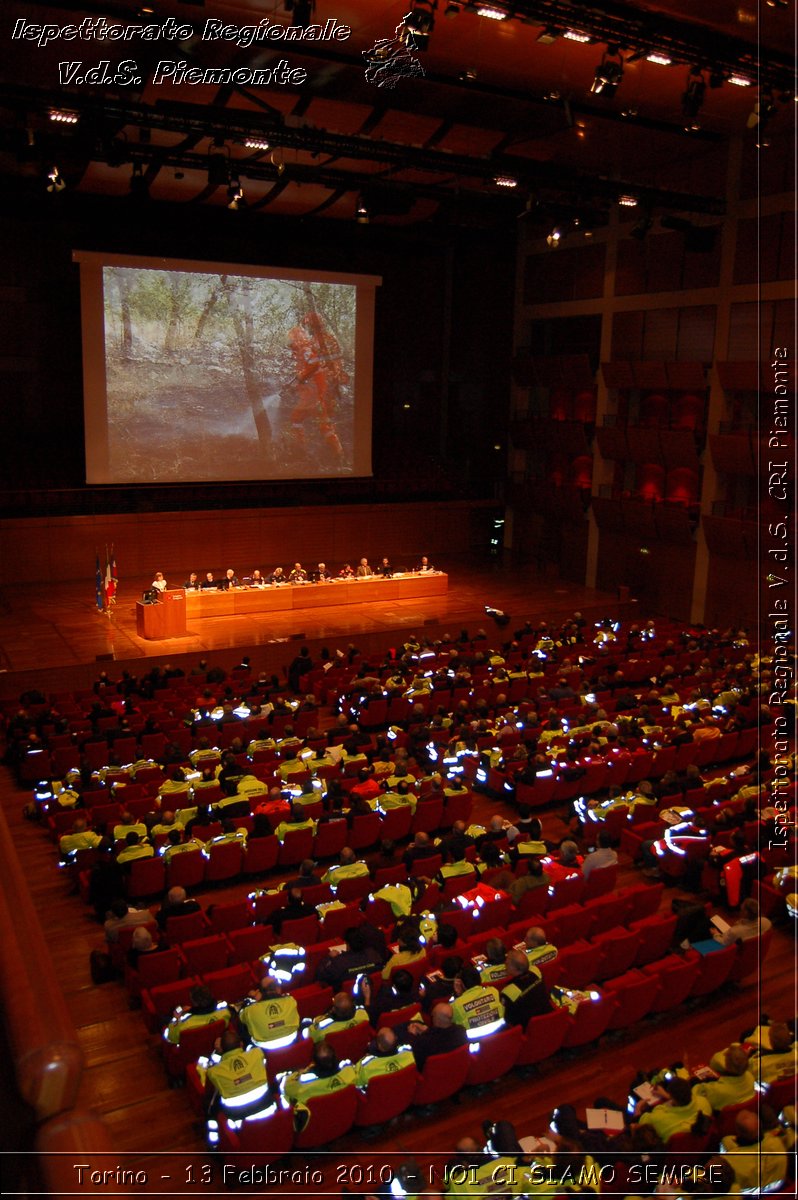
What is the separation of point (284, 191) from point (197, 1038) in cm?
1919

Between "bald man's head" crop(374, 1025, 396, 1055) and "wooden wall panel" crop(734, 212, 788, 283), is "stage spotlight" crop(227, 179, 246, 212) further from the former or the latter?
"bald man's head" crop(374, 1025, 396, 1055)

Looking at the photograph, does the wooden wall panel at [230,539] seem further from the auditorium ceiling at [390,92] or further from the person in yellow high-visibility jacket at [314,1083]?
the person in yellow high-visibility jacket at [314,1083]

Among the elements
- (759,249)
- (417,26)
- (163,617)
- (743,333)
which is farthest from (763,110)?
(163,617)

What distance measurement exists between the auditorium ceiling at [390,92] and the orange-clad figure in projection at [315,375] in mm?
3444

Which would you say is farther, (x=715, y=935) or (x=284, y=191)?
(x=284, y=191)

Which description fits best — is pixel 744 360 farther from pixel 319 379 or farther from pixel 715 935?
pixel 715 935

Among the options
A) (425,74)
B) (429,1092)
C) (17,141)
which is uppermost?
(425,74)

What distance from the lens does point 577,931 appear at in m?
7.54

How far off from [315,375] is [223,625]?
27.4 feet

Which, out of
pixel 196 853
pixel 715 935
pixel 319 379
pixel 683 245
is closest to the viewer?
pixel 715 935

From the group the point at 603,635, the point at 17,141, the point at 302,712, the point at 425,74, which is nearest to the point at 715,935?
the point at 302,712

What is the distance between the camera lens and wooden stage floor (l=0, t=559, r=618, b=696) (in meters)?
15.3

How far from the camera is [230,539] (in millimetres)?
22469

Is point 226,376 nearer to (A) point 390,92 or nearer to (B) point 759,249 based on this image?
(A) point 390,92
